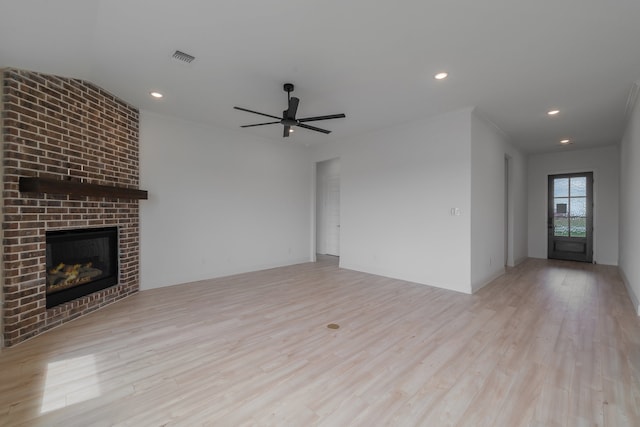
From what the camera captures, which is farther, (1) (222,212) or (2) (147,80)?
(1) (222,212)

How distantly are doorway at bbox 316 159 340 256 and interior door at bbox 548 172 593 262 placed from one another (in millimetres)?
5577

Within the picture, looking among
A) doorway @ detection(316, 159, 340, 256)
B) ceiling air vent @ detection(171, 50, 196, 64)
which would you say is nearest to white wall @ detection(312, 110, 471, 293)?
doorway @ detection(316, 159, 340, 256)

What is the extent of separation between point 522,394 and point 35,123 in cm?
504

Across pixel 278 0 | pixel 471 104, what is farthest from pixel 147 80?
pixel 471 104

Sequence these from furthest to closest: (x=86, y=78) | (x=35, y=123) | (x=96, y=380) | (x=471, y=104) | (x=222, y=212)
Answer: (x=222, y=212)
(x=471, y=104)
(x=86, y=78)
(x=35, y=123)
(x=96, y=380)

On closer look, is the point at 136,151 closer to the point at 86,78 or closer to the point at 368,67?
the point at 86,78

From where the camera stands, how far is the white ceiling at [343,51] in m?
2.10

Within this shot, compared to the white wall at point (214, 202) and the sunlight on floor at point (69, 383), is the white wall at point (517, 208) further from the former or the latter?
the sunlight on floor at point (69, 383)

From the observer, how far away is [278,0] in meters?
2.00

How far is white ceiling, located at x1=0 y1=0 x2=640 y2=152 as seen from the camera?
2100 mm

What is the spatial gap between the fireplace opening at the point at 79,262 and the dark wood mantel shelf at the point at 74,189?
519 mm

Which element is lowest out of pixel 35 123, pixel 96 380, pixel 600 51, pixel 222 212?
pixel 96 380

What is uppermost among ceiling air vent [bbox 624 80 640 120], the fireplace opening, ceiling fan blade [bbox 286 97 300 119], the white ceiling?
the white ceiling

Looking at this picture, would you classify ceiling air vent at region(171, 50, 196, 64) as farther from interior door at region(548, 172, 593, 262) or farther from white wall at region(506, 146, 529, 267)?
interior door at region(548, 172, 593, 262)
